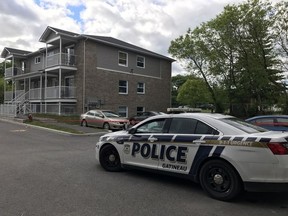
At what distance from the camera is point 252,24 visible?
2731 centimetres

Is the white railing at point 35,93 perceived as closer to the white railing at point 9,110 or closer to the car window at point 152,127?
the white railing at point 9,110

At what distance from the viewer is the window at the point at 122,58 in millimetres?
31547

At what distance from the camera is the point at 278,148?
5078 mm

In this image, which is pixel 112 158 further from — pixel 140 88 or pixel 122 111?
pixel 140 88

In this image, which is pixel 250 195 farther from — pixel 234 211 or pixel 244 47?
pixel 244 47

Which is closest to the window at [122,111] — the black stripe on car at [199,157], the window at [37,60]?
the window at [37,60]

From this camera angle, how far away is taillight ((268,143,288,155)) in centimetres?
507

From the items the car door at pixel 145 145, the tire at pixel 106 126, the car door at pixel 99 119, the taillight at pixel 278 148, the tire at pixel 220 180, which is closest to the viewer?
the taillight at pixel 278 148

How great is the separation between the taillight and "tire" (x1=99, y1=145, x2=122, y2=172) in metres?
3.65

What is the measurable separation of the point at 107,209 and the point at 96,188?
125cm

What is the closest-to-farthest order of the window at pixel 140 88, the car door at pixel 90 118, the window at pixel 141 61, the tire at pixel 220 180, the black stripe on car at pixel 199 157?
1. the tire at pixel 220 180
2. the black stripe on car at pixel 199 157
3. the car door at pixel 90 118
4. the window at pixel 140 88
5. the window at pixel 141 61

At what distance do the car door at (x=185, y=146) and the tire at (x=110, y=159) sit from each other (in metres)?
1.43

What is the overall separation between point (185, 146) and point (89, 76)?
23.1 metres

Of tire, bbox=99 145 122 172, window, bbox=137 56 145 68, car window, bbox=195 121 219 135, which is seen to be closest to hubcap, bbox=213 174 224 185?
car window, bbox=195 121 219 135
